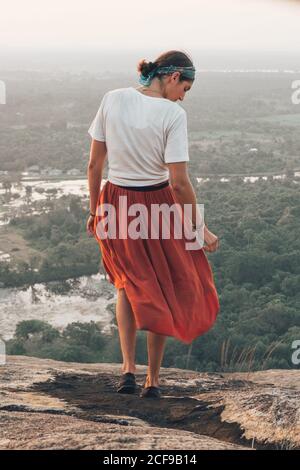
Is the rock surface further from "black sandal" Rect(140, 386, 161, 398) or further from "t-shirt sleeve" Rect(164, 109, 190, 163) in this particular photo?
"t-shirt sleeve" Rect(164, 109, 190, 163)

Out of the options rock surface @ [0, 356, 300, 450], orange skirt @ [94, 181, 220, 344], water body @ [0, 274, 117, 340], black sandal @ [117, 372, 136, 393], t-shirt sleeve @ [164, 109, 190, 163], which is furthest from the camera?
water body @ [0, 274, 117, 340]

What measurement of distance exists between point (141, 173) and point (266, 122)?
52937mm

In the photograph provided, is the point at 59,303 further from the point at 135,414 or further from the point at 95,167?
the point at 135,414

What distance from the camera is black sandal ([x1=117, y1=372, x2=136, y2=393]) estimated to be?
2.48 metres

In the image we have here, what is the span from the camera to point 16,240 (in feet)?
83.0

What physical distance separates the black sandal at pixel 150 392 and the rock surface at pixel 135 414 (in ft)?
0.06

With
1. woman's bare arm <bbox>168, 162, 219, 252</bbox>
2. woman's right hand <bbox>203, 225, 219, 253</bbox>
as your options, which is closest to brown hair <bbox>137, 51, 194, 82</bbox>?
woman's bare arm <bbox>168, 162, 219, 252</bbox>

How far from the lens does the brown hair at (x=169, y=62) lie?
228 cm

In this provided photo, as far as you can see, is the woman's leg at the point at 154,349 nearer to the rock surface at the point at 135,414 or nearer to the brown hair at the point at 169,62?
the rock surface at the point at 135,414

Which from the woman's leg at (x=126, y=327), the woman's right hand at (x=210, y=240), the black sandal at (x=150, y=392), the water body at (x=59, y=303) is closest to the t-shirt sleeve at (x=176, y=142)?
the woman's right hand at (x=210, y=240)

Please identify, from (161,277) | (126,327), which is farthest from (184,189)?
(126,327)

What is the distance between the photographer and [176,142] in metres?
2.24

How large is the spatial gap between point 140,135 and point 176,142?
0.11m

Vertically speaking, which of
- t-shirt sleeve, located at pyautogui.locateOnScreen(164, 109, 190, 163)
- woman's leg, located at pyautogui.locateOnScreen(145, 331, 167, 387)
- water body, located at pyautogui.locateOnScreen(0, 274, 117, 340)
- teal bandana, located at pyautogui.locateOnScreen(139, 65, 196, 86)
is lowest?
water body, located at pyautogui.locateOnScreen(0, 274, 117, 340)
